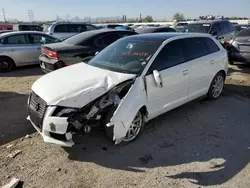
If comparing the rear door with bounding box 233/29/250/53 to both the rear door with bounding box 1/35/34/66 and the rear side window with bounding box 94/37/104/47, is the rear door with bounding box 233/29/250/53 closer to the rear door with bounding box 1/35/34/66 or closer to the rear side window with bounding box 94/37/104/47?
the rear side window with bounding box 94/37/104/47

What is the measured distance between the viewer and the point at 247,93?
6445 mm

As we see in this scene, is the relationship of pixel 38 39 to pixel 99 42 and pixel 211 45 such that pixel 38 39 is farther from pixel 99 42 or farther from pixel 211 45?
pixel 211 45

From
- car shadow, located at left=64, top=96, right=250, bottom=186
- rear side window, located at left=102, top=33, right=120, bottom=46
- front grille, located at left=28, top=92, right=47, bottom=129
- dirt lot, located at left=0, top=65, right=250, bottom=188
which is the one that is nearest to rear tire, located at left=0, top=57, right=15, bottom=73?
rear side window, located at left=102, top=33, right=120, bottom=46

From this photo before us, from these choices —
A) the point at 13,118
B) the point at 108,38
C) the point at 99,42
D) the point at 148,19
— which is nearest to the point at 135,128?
the point at 13,118

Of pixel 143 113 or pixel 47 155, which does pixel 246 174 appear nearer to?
pixel 143 113

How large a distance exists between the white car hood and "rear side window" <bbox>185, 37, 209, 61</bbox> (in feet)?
5.44

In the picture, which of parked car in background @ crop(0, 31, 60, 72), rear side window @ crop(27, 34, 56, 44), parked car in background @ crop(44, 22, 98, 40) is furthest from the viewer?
parked car in background @ crop(44, 22, 98, 40)

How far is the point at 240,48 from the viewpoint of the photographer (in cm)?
868

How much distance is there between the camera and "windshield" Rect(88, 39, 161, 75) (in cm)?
412

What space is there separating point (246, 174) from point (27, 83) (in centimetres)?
646

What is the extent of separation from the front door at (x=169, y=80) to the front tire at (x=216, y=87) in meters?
1.16

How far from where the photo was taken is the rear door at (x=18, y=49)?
9102 mm

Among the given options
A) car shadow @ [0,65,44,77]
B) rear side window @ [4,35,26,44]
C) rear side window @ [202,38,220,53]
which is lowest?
car shadow @ [0,65,44,77]

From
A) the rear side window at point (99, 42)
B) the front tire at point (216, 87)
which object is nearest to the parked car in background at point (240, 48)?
the front tire at point (216, 87)
